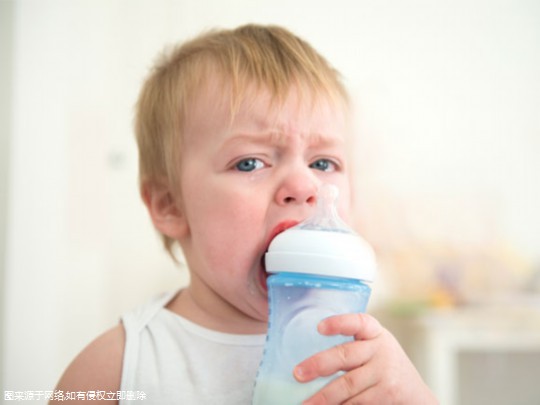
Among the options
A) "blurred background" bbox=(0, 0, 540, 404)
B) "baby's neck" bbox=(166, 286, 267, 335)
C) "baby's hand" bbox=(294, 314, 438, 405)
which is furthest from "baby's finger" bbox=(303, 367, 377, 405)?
"blurred background" bbox=(0, 0, 540, 404)

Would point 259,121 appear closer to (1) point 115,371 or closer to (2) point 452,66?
(1) point 115,371

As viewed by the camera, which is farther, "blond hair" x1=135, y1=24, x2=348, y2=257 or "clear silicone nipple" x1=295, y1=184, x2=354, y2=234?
"blond hair" x1=135, y1=24, x2=348, y2=257

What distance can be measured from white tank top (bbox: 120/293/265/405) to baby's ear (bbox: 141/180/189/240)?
0.12 metres

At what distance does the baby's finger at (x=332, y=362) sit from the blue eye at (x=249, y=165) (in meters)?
0.25

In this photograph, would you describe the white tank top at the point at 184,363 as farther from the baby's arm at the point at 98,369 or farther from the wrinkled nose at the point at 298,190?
the wrinkled nose at the point at 298,190

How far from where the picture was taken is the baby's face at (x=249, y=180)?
0.60 metres

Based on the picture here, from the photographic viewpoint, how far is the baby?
62cm

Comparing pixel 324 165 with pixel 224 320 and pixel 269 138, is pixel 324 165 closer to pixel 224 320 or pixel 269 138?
pixel 269 138

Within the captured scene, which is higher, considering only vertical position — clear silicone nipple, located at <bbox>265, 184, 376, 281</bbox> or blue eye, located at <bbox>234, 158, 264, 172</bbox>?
blue eye, located at <bbox>234, 158, 264, 172</bbox>

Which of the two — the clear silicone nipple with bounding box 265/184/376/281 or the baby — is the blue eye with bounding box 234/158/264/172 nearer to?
the baby

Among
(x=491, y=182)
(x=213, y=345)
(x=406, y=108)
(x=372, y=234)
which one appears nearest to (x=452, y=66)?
(x=406, y=108)

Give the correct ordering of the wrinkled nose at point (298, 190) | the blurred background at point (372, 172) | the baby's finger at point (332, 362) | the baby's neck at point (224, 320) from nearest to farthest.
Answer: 1. the baby's finger at point (332, 362)
2. the wrinkled nose at point (298, 190)
3. the baby's neck at point (224, 320)
4. the blurred background at point (372, 172)

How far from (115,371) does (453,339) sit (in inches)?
41.2

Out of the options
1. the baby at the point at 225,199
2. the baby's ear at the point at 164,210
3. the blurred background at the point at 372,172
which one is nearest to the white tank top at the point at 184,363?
the baby at the point at 225,199
